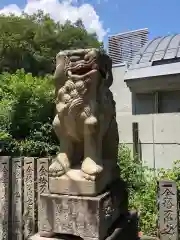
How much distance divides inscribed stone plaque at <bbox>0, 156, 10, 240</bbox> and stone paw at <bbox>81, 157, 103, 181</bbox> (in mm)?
1531

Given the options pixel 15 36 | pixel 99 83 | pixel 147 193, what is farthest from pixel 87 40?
pixel 99 83

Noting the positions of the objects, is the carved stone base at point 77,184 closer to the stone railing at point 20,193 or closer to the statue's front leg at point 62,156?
the statue's front leg at point 62,156

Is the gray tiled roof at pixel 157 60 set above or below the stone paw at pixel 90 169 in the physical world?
above

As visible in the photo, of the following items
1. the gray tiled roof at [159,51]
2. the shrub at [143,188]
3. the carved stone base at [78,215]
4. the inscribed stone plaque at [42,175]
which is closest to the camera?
the carved stone base at [78,215]

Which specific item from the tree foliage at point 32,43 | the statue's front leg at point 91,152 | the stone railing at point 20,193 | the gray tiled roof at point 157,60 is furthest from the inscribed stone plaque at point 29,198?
the tree foliage at point 32,43

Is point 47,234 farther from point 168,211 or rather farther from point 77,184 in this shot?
point 168,211

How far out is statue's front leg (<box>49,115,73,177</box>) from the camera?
2.50 meters

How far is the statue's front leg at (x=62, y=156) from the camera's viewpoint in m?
2.50

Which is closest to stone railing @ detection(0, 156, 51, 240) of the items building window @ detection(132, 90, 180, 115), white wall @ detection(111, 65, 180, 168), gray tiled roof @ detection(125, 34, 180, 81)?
white wall @ detection(111, 65, 180, 168)

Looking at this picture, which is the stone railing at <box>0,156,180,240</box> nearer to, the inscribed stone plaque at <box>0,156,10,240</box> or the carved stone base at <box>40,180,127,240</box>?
the inscribed stone plaque at <box>0,156,10,240</box>

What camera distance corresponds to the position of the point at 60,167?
251cm

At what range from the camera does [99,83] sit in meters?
2.54

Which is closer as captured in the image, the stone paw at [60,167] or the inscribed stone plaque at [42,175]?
the stone paw at [60,167]

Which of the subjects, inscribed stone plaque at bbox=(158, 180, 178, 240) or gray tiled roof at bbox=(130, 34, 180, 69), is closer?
inscribed stone plaque at bbox=(158, 180, 178, 240)
